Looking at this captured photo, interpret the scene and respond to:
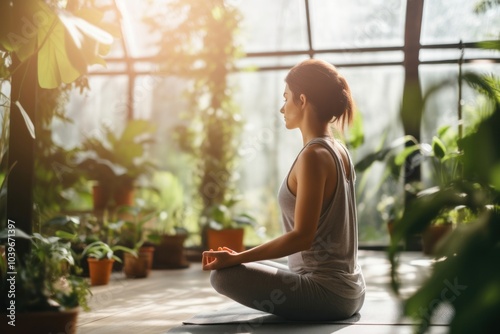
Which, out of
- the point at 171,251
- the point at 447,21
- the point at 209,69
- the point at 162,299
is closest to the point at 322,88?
the point at 162,299

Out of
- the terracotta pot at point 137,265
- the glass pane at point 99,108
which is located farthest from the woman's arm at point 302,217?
the glass pane at point 99,108

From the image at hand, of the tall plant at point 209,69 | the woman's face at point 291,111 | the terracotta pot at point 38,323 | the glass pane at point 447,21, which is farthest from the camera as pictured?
the glass pane at point 447,21

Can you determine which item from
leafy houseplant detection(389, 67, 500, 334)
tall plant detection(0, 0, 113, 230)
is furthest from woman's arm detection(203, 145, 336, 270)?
leafy houseplant detection(389, 67, 500, 334)

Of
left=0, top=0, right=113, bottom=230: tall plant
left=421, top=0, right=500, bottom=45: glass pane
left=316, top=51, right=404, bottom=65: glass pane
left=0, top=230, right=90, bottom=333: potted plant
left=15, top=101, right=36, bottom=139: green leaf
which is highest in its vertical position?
left=421, top=0, right=500, bottom=45: glass pane

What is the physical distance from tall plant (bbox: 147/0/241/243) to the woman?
3532 millimetres

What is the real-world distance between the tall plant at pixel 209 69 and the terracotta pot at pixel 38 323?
13.4ft

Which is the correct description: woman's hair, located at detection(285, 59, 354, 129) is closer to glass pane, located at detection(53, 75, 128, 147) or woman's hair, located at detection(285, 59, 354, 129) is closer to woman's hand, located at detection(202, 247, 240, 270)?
woman's hand, located at detection(202, 247, 240, 270)

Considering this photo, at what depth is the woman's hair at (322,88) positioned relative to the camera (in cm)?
260

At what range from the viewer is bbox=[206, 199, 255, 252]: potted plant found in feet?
18.7

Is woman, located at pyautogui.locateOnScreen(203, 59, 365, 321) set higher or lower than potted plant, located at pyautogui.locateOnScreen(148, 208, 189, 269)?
higher

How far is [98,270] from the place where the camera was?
4.36 m

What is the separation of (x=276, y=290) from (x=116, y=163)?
4048 millimetres

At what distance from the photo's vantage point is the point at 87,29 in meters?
1.84

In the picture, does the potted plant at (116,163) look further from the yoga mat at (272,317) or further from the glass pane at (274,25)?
the yoga mat at (272,317)
